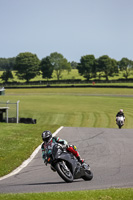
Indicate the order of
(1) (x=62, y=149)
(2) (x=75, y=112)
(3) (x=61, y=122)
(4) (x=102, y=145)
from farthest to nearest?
(2) (x=75, y=112)
(3) (x=61, y=122)
(4) (x=102, y=145)
(1) (x=62, y=149)

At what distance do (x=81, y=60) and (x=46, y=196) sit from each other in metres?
188

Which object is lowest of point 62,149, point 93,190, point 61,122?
point 61,122

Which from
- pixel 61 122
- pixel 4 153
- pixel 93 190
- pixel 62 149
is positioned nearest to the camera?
pixel 93 190

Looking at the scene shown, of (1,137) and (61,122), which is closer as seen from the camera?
(1,137)

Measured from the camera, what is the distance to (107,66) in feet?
598

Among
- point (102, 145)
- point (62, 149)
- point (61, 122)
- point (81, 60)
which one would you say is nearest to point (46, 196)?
point (62, 149)

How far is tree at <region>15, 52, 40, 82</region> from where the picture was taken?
171375 mm

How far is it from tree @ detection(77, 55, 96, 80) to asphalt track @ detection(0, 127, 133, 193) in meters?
162

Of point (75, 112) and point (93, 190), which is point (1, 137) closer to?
point (93, 190)

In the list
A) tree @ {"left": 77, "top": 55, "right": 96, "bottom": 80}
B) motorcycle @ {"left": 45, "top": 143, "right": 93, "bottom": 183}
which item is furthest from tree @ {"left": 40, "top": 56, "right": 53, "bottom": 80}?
motorcycle @ {"left": 45, "top": 143, "right": 93, "bottom": 183}

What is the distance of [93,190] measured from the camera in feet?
33.3

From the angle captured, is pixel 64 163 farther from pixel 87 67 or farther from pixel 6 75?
pixel 6 75

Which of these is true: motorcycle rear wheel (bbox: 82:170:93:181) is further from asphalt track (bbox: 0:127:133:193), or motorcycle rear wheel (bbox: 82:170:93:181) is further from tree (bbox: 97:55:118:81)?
tree (bbox: 97:55:118:81)

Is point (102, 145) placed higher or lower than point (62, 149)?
lower
